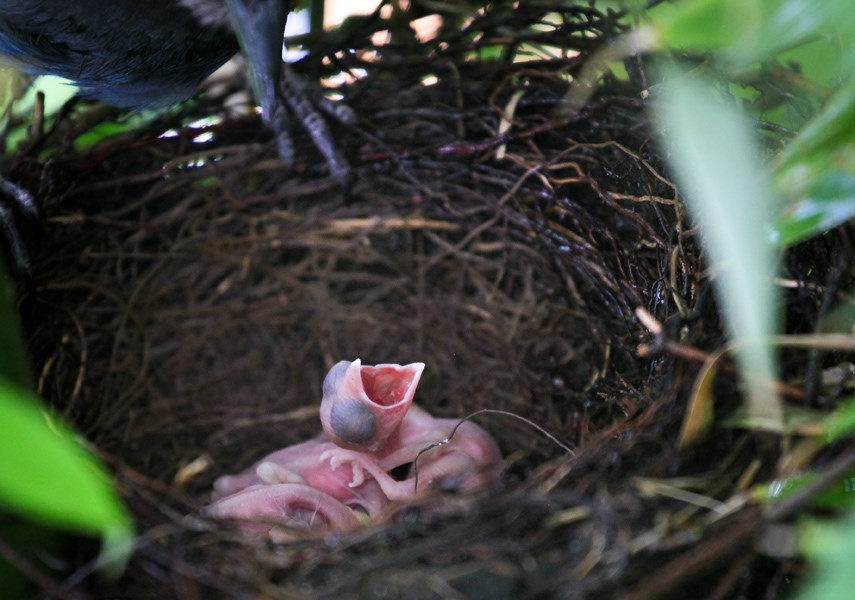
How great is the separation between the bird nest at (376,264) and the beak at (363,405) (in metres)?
0.14

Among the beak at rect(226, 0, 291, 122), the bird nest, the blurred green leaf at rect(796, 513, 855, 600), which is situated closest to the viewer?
the blurred green leaf at rect(796, 513, 855, 600)

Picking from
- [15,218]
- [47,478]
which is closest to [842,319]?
[47,478]

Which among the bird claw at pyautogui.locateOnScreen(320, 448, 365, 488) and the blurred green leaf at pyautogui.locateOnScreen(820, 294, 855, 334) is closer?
the blurred green leaf at pyautogui.locateOnScreen(820, 294, 855, 334)

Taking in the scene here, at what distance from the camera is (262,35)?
82 cm

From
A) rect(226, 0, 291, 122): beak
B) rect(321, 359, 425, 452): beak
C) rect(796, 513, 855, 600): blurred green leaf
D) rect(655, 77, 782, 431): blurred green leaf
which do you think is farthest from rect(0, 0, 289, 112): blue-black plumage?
rect(796, 513, 855, 600): blurred green leaf

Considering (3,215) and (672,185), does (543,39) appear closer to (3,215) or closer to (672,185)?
(672,185)

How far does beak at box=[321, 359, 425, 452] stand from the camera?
926 millimetres

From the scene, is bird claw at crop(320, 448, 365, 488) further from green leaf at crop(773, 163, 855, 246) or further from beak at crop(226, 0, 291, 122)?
green leaf at crop(773, 163, 855, 246)

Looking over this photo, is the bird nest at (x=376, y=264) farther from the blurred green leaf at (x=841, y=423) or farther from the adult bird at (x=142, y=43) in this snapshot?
the blurred green leaf at (x=841, y=423)

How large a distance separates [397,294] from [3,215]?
49cm

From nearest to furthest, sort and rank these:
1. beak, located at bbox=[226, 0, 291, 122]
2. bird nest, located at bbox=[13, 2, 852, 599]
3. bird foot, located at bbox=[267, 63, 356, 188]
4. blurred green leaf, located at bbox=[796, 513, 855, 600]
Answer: blurred green leaf, located at bbox=[796, 513, 855, 600] < beak, located at bbox=[226, 0, 291, 122] < bird nest, located at bbox=[13, 2, 852, 599] < bird foot, located at bbox=[267, 63, 356, 188]

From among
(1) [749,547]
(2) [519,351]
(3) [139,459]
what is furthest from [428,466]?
(1) [749,547]

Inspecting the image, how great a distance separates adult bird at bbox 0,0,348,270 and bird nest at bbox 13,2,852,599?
0.10 meters

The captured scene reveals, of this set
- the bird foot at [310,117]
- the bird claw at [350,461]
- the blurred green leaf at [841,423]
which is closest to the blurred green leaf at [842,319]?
the blurred green leaf at [841,423]
